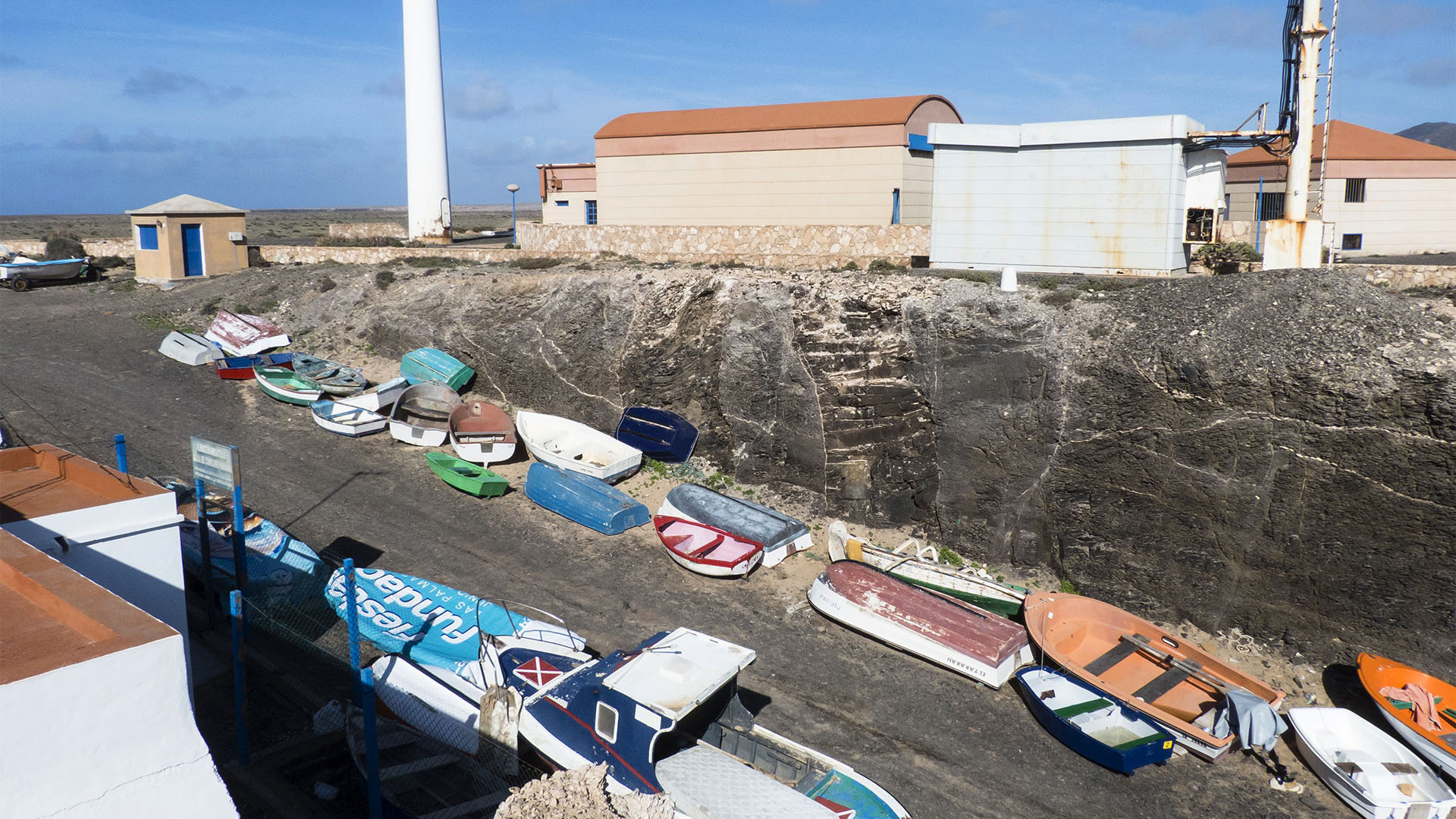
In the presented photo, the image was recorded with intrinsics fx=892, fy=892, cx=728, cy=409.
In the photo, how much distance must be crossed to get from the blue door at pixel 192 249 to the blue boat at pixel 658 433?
22.6 metres

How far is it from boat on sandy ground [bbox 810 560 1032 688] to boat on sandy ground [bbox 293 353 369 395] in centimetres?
1420

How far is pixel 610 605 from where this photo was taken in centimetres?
1438

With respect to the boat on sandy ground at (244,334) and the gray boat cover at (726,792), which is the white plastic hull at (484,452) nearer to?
the boat on sandy ground at (244,334)

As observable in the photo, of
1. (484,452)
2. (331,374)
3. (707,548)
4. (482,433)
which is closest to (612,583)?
(707,548)

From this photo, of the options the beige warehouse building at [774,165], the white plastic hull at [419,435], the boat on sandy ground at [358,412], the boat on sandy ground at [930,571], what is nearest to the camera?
the boat on sandy ground at [930,571]

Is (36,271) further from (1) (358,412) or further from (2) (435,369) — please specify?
(1) (358,412)

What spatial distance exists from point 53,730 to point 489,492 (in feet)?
43.0

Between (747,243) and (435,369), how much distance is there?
9.38 meters

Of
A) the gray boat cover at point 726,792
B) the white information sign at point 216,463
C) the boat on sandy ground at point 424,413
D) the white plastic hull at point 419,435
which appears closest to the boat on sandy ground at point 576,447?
the white plastic hull at point 419,435

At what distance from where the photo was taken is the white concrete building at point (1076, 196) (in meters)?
19.6

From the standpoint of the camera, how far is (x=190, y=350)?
25156 millimetres

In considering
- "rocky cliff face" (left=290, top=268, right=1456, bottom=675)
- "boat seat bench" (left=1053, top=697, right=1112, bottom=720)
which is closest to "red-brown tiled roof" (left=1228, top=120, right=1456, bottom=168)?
"rocky cliff face" (left=290, top=268, right=1456, bottom=675)

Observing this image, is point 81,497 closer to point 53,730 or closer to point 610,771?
point 53,730

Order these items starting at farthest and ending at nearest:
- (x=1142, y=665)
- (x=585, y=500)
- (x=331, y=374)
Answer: (x=331, y=374)
(x=585, y=500)
(x=1142, y=665)
